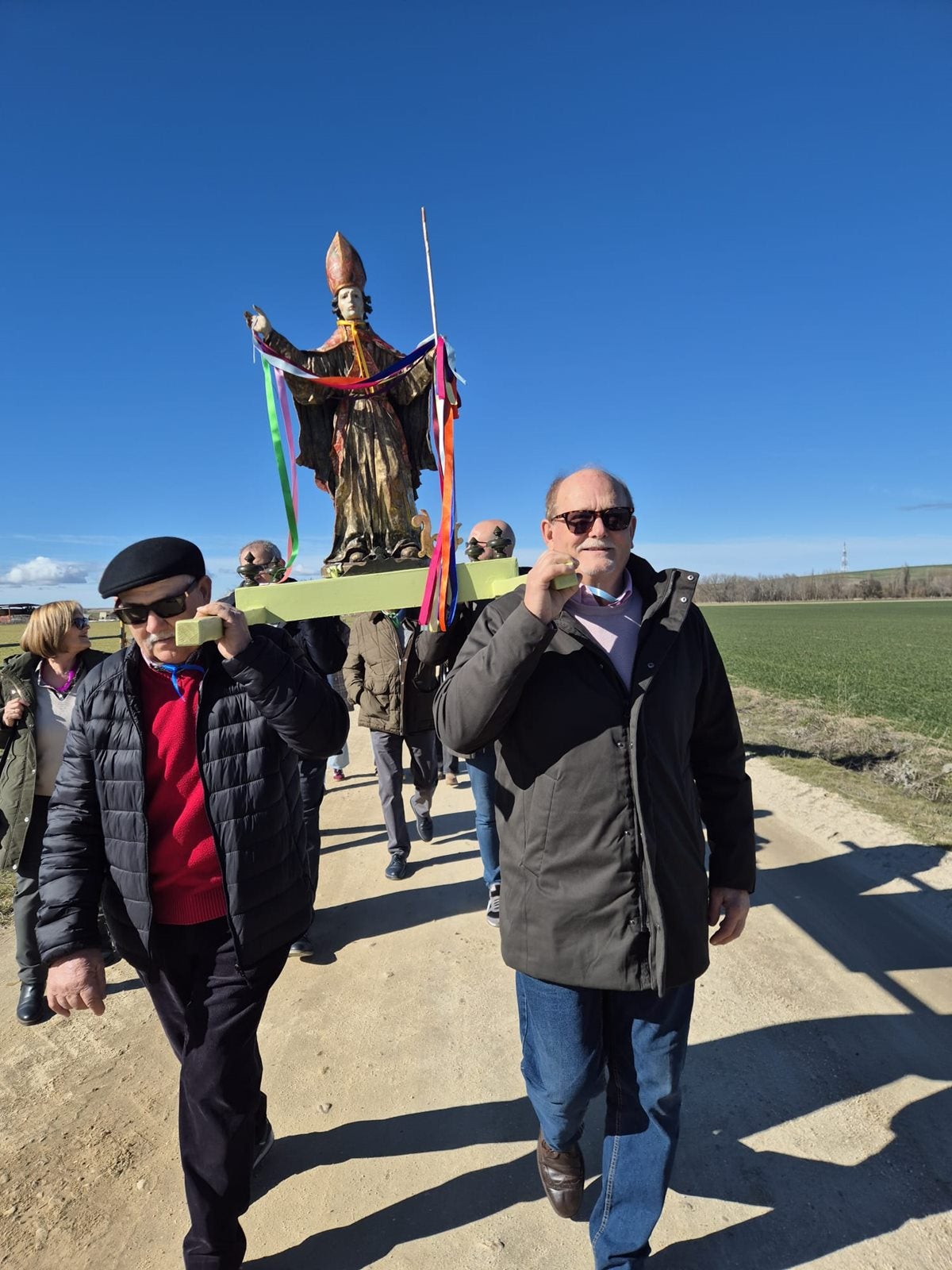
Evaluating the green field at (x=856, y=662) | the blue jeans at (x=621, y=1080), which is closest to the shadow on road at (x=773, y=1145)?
the blue jeans at (x=621, y=1080)

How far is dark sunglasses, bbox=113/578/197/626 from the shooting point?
1935mm

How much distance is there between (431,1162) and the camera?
240 centimetres

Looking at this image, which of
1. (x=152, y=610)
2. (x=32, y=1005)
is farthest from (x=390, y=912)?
(x=152, y=610)

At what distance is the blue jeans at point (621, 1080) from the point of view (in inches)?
72.9

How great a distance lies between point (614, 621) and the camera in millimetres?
1985

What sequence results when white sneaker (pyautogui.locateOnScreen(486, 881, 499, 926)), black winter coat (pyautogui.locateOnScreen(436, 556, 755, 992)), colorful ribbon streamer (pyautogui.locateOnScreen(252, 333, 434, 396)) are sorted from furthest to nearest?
white sneaker (pyautogui.locateOnScreen(486, 881, 499, 926)) → colorful ribbon streamer (pyautogui.locateOnScreen(252, 333, 434, 396)) → black winter coat (pyautogui.locateOnScreen(436, 556, 755, 992))

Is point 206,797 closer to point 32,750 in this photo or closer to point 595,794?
point 595,794

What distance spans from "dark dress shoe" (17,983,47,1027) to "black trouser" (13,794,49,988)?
0.02 metres

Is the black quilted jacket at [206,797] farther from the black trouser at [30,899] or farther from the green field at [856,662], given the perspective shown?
the green field at [856,662]

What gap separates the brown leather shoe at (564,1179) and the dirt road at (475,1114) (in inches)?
3.1

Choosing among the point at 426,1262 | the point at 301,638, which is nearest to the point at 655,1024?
the point at 426,1262

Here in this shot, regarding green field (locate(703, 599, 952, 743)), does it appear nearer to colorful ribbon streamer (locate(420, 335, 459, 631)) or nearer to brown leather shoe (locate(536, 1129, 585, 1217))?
brown leather shoe (locate(536, 1129, 585, 1217))

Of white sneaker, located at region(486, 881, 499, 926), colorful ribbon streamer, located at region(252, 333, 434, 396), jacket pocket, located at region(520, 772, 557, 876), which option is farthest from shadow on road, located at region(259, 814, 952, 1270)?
colorful ribbon streamer, located at region(252, 333, 434, 396)

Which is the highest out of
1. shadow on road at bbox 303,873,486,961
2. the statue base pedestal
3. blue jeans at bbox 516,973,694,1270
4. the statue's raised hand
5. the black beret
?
the statue's raised hand
